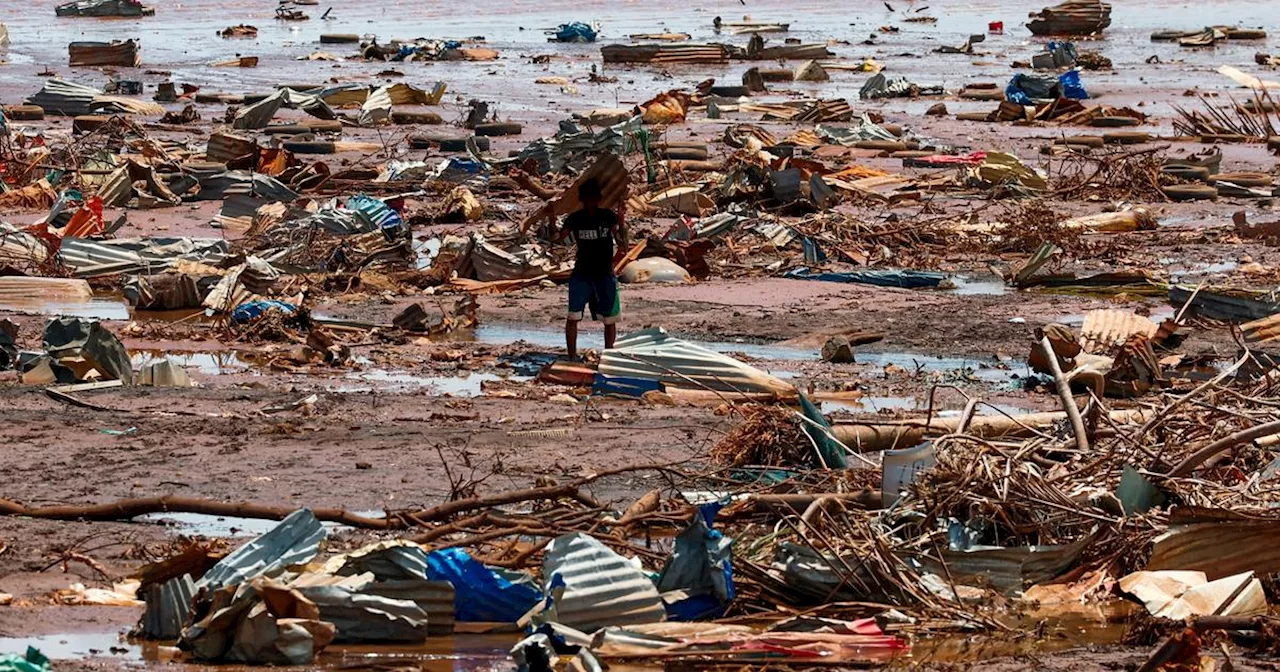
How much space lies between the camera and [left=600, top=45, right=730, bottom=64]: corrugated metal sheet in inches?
1458

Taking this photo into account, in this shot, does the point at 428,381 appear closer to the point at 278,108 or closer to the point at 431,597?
the point at 431,597

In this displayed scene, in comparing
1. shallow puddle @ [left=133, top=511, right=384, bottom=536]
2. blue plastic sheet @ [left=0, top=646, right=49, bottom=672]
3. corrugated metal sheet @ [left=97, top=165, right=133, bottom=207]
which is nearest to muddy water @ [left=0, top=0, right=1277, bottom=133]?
corrugated metal sheet @ [left=97, top=165, right=133, bottom=207]

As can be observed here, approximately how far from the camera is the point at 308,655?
229 inches

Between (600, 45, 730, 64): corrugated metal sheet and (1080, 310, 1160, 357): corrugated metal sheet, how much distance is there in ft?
83.7

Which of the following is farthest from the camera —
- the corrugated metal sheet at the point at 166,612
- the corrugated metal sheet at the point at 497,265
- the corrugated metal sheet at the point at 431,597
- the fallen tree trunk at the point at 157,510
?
the corrugated metal sheet at the point at 497,265

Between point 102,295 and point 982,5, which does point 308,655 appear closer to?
point 102,295

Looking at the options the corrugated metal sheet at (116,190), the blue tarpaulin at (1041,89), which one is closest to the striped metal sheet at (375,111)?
the corrugated metal sheet at (116,190)

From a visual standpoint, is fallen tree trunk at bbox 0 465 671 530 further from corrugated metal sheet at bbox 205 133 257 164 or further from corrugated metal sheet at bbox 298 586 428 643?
corrugated metal sheet at bbox 205 133 257 164

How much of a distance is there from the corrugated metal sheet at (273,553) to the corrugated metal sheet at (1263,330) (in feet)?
23.9

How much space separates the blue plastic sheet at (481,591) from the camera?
20.5ft

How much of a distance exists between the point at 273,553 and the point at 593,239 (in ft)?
16.6

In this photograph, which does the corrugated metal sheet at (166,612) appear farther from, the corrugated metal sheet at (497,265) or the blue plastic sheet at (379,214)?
the blue plastic sheet at (379,214)

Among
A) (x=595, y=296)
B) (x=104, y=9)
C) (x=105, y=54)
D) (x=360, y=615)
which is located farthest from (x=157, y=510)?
(x=104, y=9)

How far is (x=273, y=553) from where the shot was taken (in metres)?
6.34
